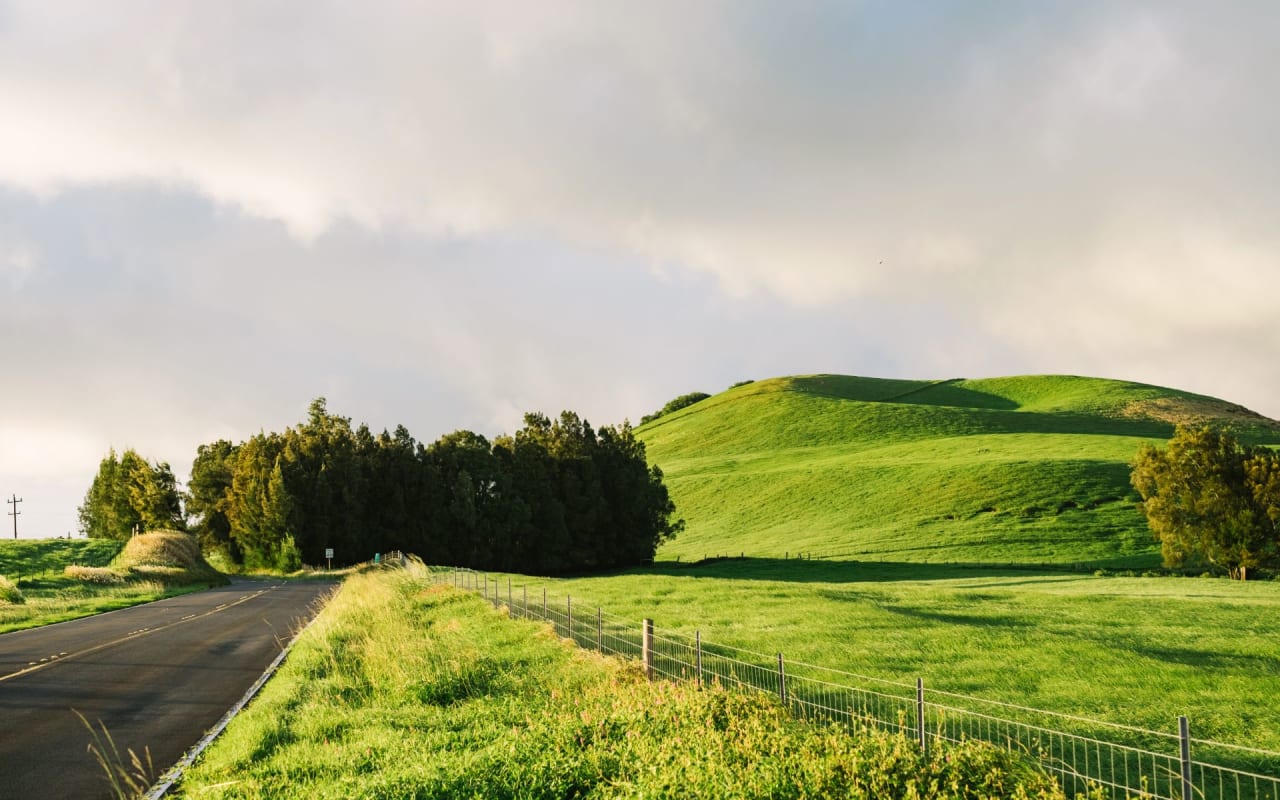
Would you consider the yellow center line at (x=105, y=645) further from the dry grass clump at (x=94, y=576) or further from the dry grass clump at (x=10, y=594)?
the dry grass clump at (x=94, y=576)

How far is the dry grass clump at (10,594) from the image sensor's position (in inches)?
1469

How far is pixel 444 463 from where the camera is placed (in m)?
78.5

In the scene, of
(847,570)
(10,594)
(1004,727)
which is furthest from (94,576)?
(1004,727)

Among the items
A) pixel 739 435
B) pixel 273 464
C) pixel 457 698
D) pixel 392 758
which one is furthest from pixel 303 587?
pixel 739 435

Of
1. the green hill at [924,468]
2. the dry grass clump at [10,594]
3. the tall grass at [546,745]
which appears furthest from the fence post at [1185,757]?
the green hill at [924,468]

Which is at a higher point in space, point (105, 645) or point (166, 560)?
point (166, 560)

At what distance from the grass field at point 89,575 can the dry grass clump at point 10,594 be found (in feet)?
0.43

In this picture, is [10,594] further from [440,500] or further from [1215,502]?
[1215,502]

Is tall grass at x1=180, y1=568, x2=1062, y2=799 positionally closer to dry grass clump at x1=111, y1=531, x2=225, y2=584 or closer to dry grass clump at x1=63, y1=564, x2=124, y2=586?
dry grass clump at x1=63, y1=564, x2=124, y2=586

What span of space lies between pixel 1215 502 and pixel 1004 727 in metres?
50.4

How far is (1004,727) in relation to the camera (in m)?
13.1

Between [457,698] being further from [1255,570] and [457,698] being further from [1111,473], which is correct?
[1111,473]

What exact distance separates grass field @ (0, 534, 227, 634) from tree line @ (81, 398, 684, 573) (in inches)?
365

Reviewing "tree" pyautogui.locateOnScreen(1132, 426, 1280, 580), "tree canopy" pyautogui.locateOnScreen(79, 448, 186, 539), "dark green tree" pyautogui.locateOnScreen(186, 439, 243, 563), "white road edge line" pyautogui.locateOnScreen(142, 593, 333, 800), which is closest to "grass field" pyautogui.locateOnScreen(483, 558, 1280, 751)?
"white road edge line" pyautogui.locateOnScreen(142, 593, 333, 800)
